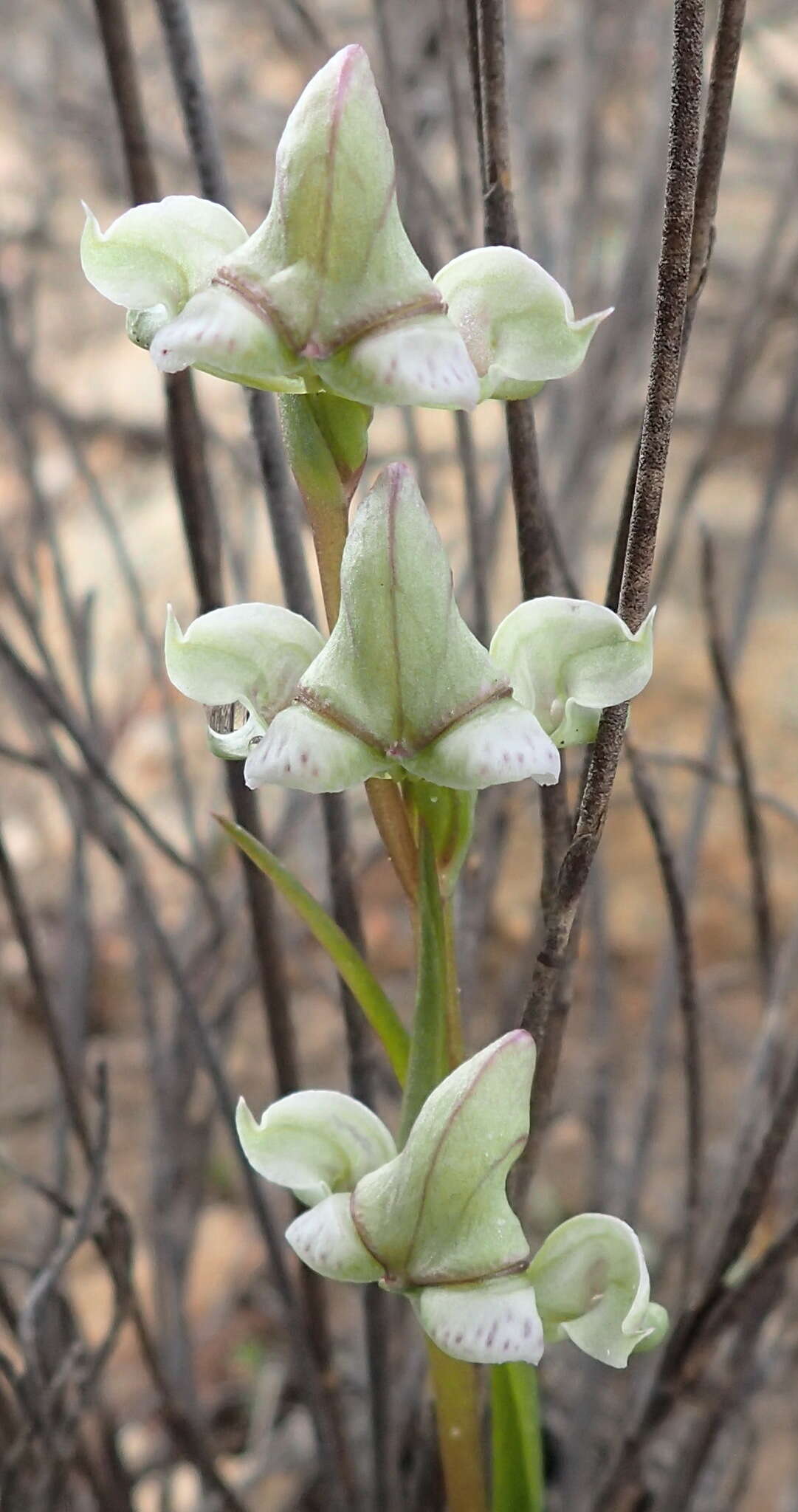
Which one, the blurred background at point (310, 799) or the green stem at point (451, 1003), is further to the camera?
the blurred background at point (310, 799)

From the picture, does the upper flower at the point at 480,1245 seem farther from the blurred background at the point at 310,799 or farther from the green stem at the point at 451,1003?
the blurred background at the point at 310,799

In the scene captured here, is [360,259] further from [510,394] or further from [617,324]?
[617,324]

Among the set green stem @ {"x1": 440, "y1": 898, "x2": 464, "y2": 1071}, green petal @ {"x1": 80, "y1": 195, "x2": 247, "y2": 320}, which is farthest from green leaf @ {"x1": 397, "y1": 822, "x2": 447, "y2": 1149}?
green petal @ {"x1": 80, "y1": 195, "x2": 247, "y2": 320}

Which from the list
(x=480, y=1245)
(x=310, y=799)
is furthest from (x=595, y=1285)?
(x=310, y=799)

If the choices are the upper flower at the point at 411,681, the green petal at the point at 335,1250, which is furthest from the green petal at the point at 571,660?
the green petal at the point at 335,1250

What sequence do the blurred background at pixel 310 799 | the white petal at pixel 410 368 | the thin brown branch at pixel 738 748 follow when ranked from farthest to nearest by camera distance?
1. the blurred background at pixel 310 799
2. the thin brown branch at pixel 738 748
3. the white petal at pixel 410 368

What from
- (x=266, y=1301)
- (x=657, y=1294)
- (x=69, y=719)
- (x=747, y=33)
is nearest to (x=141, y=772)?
(x=266, y=1301)
